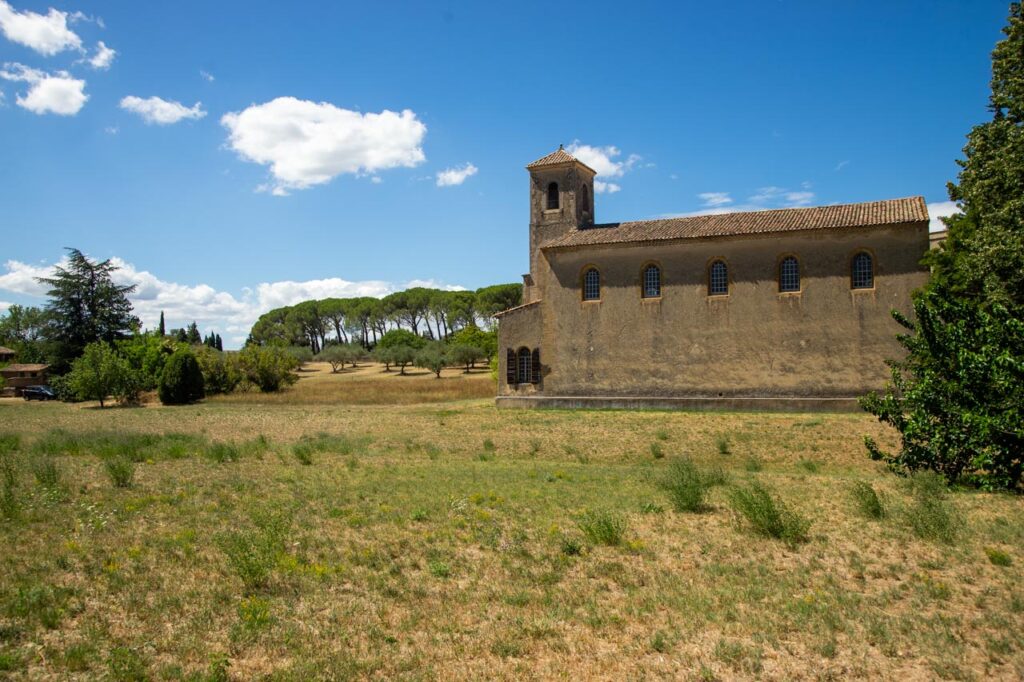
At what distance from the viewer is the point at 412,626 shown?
23.5 feet

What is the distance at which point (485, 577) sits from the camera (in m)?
8.58

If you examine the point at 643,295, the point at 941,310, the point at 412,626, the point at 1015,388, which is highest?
the point at 643,295

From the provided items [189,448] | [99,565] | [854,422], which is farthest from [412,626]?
[854,422]

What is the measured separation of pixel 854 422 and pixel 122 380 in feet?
137

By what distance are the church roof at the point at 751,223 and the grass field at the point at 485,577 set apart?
15.2 metres

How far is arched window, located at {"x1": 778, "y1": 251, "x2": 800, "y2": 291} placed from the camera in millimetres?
29359

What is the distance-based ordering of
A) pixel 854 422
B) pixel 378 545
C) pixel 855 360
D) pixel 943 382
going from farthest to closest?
1. pixel 855 360
2. pixel 854 422
3. pixel 943 382
4. pixel 378 545

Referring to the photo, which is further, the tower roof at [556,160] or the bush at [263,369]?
the bush at [263,369]

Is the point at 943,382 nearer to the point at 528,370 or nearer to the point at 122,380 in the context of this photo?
the point at 528,370

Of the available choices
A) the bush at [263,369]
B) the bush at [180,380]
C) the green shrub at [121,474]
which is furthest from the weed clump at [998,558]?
the bush at [263,369]

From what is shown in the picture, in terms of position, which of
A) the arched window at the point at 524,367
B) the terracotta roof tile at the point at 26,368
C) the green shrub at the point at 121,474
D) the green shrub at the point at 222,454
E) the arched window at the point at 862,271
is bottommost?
the green shrub at the point at 222,454

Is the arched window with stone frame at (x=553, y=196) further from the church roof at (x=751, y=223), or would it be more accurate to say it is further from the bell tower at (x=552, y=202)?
the church roof at (x=751, y=223)

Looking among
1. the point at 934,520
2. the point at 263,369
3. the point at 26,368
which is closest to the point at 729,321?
the point at 934,520

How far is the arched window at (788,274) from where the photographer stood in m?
29.4
